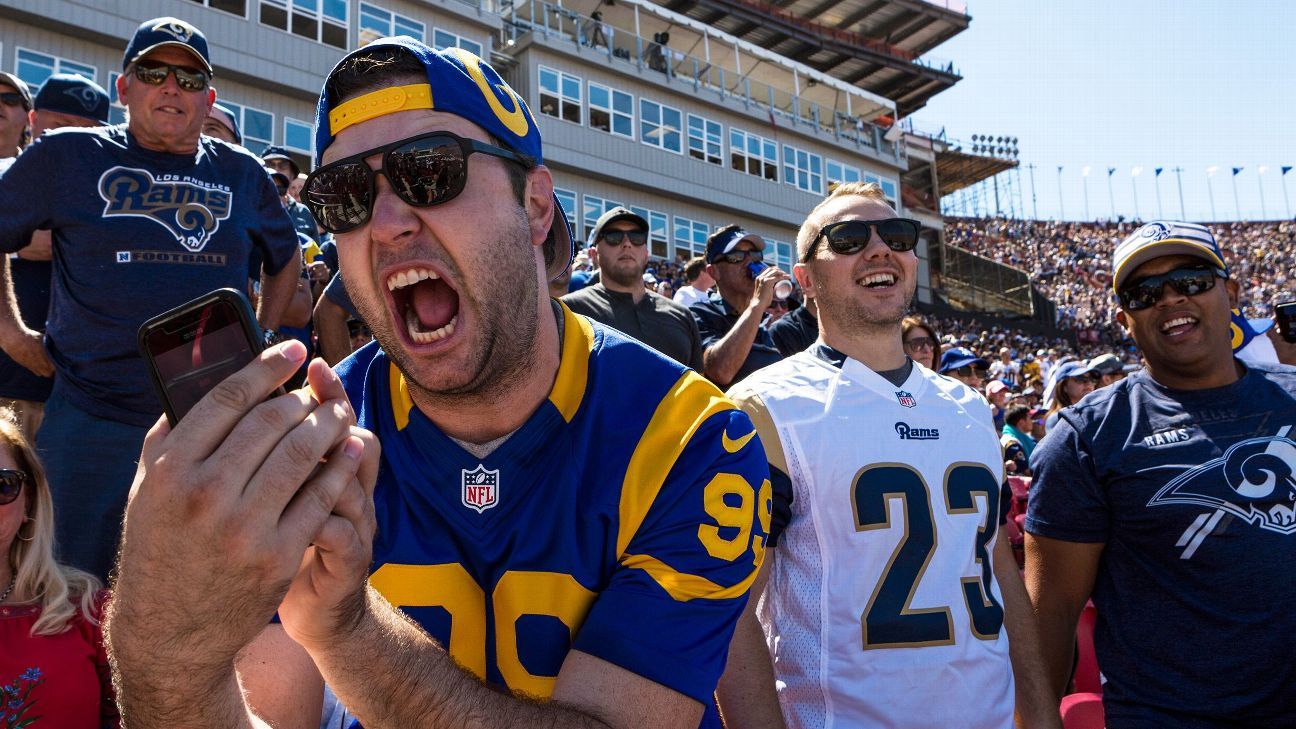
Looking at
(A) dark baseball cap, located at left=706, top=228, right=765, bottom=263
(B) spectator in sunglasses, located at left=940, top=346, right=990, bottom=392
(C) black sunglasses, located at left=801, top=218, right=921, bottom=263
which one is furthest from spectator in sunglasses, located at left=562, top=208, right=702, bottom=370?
(B) spectator in sunglasses, located at left=940, top=346, right=990, bottom=392

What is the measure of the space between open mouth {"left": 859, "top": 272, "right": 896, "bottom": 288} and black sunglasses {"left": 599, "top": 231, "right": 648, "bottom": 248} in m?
2.53

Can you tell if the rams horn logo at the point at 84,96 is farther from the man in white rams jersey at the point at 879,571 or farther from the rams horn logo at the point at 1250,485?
the rams horn logo at the point at 1250,485

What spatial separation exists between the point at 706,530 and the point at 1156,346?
274 centimetres

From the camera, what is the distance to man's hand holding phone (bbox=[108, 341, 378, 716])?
3.99 feet

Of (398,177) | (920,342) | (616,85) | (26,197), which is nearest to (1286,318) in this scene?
(920,342)

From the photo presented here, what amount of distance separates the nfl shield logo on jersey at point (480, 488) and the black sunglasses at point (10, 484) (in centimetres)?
207

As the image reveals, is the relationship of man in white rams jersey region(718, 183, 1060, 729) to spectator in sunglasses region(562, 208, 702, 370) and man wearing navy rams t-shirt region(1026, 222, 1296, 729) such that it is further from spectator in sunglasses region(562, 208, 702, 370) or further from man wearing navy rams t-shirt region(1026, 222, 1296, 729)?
spectator in sunglasses region(562, 208, 702, 370)

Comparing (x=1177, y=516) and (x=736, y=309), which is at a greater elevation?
(x=736, y=309)

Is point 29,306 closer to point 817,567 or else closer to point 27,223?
point 27,223

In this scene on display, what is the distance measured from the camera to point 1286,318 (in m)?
5.81

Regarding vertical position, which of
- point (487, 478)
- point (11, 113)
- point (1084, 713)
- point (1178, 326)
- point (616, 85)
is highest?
point (616, 85)

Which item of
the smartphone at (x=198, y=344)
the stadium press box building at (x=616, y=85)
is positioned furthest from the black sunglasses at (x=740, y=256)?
the stadium press box building at (x=616, y=85)

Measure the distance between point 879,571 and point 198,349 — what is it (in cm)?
227

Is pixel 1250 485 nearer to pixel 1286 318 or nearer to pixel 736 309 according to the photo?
pixel 1286 318
